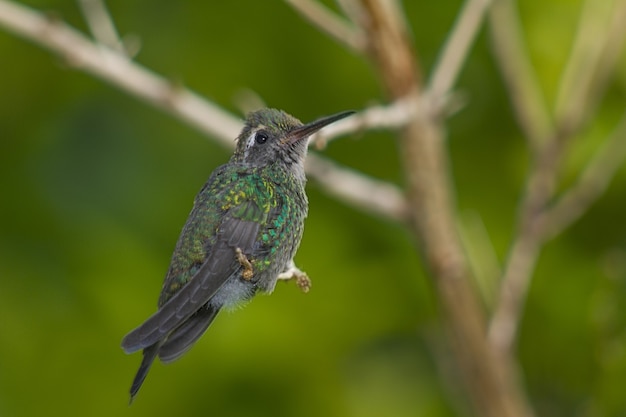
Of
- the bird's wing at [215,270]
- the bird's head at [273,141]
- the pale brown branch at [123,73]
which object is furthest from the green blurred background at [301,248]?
the bird's wing at [215,270]

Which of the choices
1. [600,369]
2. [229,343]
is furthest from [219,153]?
[600,369]

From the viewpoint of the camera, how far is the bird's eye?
1.53 m

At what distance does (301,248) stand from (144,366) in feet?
10.9

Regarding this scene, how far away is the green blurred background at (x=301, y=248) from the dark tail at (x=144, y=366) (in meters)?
3.06

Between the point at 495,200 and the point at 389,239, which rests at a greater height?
the point at 495,200

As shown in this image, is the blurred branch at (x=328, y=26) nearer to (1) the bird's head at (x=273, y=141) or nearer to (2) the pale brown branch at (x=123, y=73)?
(2) the pale brown branch at (x=123, y=73)

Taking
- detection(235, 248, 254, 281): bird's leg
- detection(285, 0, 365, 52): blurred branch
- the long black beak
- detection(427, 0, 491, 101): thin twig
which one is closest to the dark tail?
detection(235, 248, 254, 281): bird's leg

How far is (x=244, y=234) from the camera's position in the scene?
1272mm

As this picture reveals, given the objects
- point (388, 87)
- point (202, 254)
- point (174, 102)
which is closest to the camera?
point (202, 254)

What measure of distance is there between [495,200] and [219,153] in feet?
5.04

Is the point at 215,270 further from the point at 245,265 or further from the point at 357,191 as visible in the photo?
the point at 357,191

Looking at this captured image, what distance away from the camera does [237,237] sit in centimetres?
126

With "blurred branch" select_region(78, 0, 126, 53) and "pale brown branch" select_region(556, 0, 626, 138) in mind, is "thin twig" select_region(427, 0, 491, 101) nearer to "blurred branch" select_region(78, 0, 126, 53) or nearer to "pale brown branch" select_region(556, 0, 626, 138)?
"pale brown branch" select_region(556, 0, 626, 138)

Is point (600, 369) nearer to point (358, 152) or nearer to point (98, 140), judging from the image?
point (358, 152)
